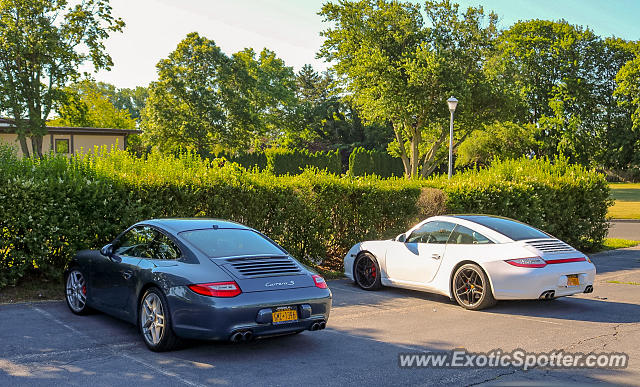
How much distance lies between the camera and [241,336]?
5984 mm

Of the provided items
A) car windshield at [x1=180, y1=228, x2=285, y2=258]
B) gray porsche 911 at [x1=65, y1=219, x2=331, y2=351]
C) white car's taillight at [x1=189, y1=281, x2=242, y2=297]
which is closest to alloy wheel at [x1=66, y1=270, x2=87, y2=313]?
gray porsche 911 at [x1=65, y1=219, x2=331, y2=351]

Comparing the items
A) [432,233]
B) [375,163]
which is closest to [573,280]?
[432,233]

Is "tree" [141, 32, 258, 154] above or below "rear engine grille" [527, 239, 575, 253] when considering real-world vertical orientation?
above

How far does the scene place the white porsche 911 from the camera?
8.75m

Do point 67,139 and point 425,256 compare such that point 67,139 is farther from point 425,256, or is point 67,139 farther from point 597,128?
point 597,128

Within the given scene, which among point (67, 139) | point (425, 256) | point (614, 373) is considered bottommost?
point (614, 373)

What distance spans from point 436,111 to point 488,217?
115 ft

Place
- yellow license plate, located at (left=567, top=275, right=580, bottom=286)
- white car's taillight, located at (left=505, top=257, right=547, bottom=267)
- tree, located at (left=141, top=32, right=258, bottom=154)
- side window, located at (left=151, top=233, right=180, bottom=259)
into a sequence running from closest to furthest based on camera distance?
side window, located at (left=151, top=233, right=180, bottom=259) → white car's taillight, located at (left=505, top=257, right=547, bottom=267) → yellow license plate, located at (left=567, top=275, right=580, bottom=286) → tree, located at (left=141, top=32, right=258, bottom=154)

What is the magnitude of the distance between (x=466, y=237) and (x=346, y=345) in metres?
3.51

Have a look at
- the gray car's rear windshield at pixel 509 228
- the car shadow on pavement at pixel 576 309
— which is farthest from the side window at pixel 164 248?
the gray car's rear windshield at pixel 509 228

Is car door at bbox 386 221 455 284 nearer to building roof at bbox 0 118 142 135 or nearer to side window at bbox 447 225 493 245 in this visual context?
side window at bbox 447 225 493 245

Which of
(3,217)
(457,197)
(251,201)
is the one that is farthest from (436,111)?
(3,217)

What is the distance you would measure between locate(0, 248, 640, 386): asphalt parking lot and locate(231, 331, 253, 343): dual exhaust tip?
0.25 metres

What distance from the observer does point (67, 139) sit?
144 feet
